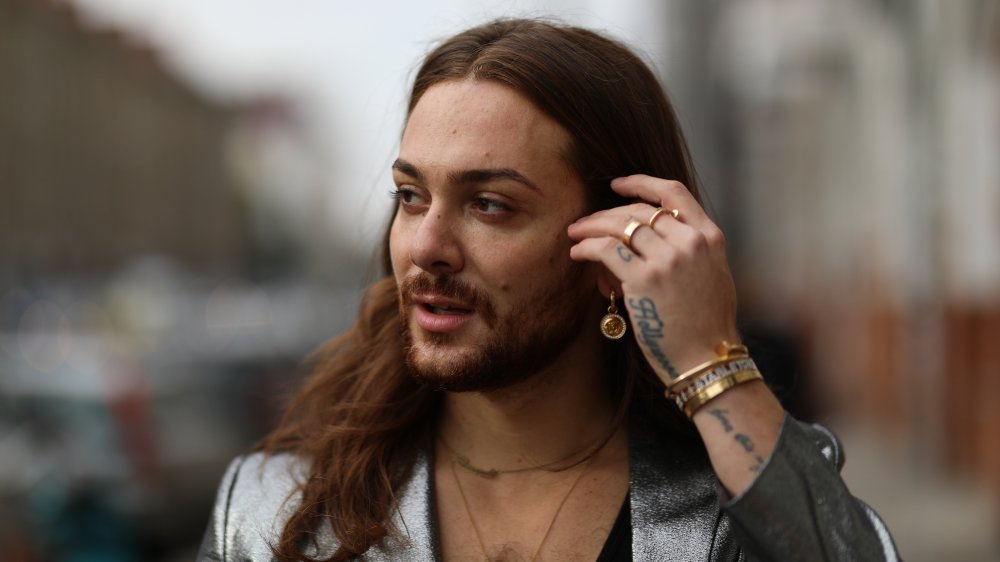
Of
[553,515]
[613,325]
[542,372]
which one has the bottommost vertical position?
[553,515]

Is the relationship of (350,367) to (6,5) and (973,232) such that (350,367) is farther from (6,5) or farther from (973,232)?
(6,5)

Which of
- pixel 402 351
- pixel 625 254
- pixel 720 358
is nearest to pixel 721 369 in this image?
pixel 720 358

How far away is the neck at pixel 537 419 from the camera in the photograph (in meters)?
2.68

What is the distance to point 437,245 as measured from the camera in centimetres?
246

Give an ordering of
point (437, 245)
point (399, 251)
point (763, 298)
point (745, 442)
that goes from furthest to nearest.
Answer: point (763, 298), point (399, 251), point (437, 245), point (745, 442)

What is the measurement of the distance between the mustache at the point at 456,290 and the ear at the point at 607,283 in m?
0.25

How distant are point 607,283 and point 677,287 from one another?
336 millimetres

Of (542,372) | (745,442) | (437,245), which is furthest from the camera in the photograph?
(542,372)

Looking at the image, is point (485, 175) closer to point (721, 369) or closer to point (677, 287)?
point (677, 287)

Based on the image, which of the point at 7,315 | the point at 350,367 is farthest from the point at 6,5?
the point at 350,367

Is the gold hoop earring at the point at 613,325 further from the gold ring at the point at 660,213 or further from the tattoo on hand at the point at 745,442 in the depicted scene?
the tattoo on hand at the point at 745,442

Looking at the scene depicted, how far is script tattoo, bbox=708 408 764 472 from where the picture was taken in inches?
86.7

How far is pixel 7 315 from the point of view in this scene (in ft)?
96.7

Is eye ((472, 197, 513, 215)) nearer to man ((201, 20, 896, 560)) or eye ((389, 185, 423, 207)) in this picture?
man ((201, 20, 896, 560))
